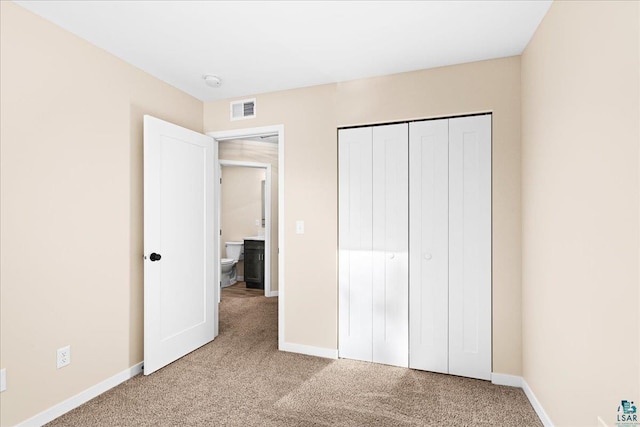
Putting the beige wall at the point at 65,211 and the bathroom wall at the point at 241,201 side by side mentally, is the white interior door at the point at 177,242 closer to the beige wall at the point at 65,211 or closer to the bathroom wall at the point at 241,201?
the beige wall at the point at 65,211

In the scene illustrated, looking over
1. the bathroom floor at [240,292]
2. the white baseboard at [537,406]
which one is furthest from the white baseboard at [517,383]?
the bathroom floor at [240,292]

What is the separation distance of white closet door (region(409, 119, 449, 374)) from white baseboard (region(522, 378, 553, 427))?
1.77 ft

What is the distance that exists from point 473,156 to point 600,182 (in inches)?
52.6

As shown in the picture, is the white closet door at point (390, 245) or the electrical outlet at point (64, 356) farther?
the white closet door at point (390, 245)

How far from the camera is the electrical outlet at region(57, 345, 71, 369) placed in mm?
2264

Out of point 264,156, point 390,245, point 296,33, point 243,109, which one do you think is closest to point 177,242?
point 243,109

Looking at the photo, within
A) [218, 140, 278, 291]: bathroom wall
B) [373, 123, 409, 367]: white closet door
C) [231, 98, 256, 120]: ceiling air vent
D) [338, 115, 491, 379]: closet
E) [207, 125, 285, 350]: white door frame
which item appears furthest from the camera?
[218, 140, 278, 291]: bathroom wall

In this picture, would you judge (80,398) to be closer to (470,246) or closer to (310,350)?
(310,350)

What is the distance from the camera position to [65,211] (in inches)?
90.7

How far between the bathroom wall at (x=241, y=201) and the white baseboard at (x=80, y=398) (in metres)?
3.88

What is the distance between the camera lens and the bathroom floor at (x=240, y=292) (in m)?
5.55

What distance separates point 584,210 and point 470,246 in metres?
1.20

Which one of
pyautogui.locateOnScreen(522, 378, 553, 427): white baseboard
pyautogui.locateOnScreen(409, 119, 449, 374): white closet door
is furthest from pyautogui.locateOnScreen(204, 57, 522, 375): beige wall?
pyautogui.locateOnScreen(409, 119, 449, 374): white closet door

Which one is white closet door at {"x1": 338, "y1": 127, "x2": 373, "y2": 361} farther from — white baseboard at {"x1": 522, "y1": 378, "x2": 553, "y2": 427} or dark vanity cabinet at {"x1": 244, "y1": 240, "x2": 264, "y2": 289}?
dark vanity cabinet at {"x1": 244, "y1": 240, "x2": 264, "y2": 289}
